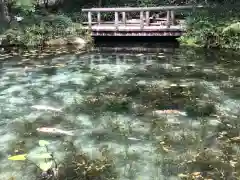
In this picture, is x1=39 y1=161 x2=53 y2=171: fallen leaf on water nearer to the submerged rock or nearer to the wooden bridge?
the submerged rock

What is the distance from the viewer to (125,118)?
852 cm

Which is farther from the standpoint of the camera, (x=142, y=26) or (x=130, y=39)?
(x=130, y=39)

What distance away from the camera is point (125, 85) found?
1148 centimetres

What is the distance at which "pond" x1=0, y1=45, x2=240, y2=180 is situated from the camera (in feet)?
20.6

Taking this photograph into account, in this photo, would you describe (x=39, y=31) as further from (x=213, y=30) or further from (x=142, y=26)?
(x=213, y=30)

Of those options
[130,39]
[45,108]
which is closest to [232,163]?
[45,108]

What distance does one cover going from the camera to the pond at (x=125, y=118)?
6273mm

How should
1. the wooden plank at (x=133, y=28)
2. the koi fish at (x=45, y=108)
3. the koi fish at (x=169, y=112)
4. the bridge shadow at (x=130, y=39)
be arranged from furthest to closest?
the bridge shadow at (x=130, y=39), the wooden plank at (x=133, y=28), the koi fish at (x=45, y=108), the koi fish at (x=169, y=112)

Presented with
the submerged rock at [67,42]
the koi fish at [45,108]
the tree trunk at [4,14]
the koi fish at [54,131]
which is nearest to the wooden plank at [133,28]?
the submerged rock at [67,42]

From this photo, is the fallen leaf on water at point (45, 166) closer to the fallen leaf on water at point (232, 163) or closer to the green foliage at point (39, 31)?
the fallen leaf on water at point (232, 163)

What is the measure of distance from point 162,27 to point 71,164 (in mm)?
13927

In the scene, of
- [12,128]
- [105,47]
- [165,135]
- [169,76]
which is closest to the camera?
[165,135]

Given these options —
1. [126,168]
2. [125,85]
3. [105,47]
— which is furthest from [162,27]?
[126,168]

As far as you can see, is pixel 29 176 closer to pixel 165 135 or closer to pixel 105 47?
pixel 165 135
